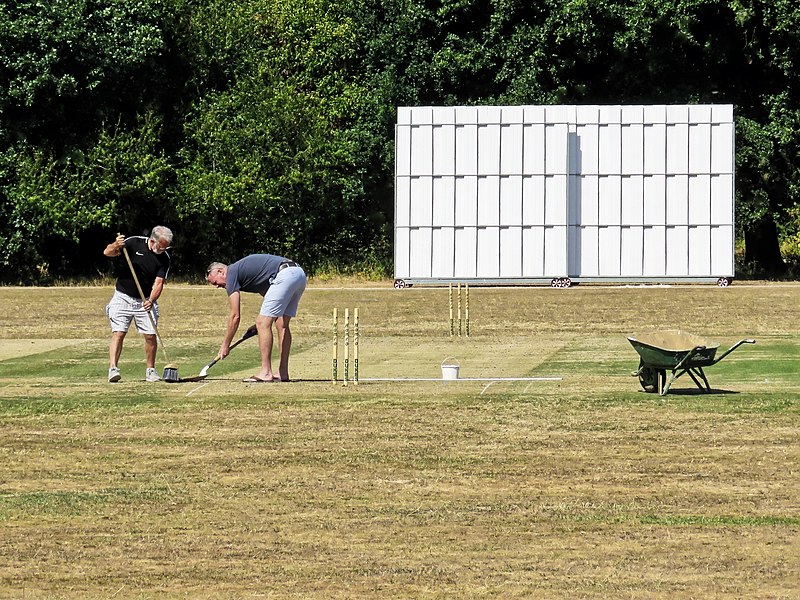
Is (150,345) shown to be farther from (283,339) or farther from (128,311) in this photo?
(283,339)

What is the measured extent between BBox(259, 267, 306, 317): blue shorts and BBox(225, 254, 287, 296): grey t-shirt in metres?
0.10

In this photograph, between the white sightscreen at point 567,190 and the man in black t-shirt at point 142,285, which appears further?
the white sightscreen at point 567,190

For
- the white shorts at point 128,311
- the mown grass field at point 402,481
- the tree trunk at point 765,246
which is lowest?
the mown grass field at point 402,481

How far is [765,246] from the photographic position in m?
47.4

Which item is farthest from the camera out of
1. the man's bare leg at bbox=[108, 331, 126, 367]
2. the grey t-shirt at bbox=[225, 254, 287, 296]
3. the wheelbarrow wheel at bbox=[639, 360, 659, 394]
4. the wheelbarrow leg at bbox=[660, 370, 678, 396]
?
the man's bare leg at bbox=[108, 331, 126, 367]

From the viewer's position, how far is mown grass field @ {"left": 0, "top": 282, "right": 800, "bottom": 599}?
366 inches

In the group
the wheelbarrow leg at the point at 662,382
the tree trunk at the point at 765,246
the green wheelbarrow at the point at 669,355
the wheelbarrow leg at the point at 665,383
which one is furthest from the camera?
the tree trunk at the point at 765,246

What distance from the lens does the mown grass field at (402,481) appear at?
9305 mm

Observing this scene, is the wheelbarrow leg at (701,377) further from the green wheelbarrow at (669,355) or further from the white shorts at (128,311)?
the white shorts at (128,311)

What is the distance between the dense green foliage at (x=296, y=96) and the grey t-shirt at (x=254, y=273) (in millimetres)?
27027

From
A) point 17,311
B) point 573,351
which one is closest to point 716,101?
point 17,311

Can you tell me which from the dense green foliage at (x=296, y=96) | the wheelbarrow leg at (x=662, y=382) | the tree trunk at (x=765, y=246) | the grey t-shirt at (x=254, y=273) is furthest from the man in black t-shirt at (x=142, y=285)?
the tree trunk at (x=765, y=246)

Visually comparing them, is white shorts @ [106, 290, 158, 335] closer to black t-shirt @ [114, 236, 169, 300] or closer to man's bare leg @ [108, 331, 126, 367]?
black t-shirt @ [114, 236, 169, 300]

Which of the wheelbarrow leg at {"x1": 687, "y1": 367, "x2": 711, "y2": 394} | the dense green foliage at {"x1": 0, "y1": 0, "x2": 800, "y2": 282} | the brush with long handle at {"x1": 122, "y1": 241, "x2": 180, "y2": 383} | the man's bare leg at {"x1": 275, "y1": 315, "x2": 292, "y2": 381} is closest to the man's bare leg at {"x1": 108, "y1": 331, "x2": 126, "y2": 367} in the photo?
the brush with long handle at {"x1": 122, "y1": 241, "x2": 180, "y2": 383}
